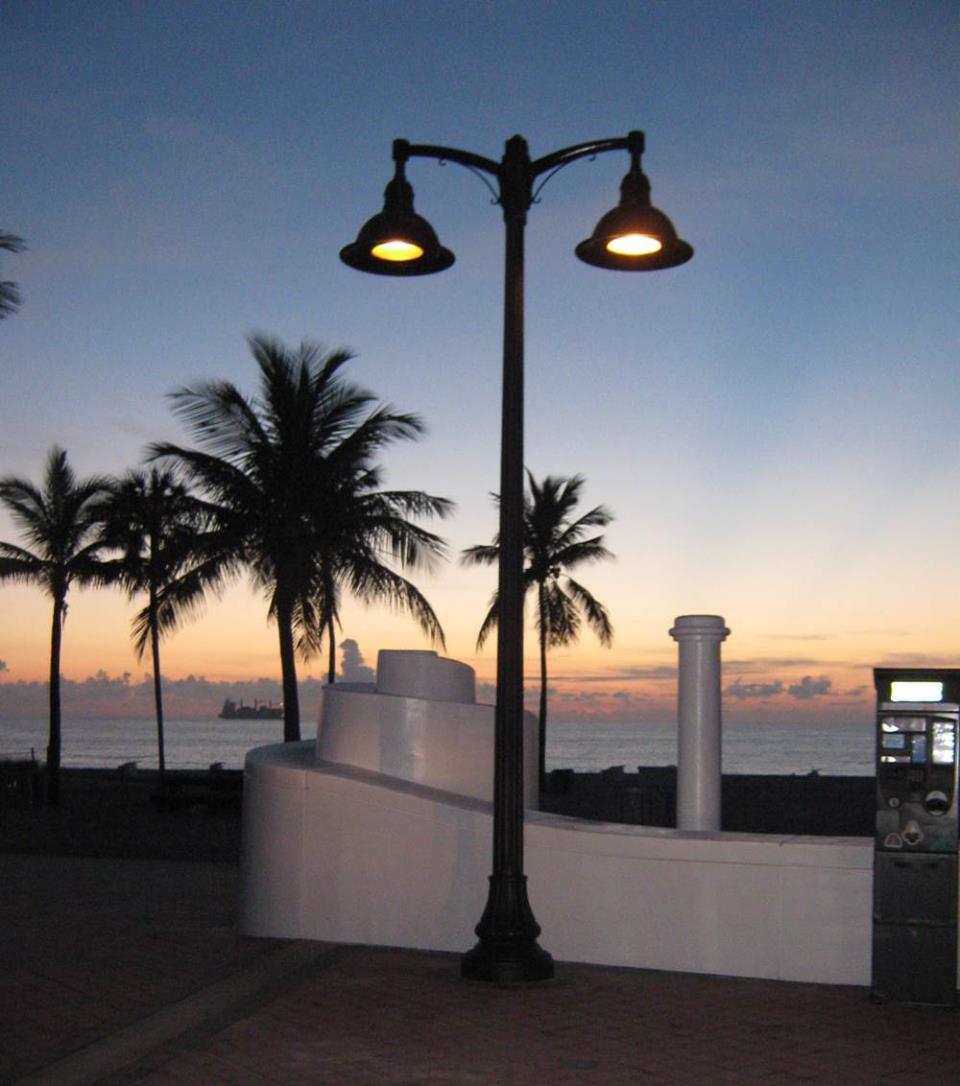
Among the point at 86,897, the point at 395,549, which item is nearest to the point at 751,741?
the point at 395,549

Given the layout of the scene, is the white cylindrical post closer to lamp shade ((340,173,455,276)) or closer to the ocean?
lamp shade ((340,173,455,276))

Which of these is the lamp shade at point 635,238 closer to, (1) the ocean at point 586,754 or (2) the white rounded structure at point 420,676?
(2) the white rounded structure at point 420,676

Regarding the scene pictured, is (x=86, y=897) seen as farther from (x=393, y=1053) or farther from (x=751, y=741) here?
(x=751, y=741)

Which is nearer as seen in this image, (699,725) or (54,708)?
(699,725)

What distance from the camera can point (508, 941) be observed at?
789cm

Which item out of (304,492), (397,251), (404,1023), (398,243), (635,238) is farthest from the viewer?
(304,492)

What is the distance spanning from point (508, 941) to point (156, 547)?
92.6ft

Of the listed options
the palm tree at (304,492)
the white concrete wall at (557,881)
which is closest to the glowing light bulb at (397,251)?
the white concrete wall at (557,881)

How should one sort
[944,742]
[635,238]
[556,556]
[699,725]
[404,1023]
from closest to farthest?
[404,1023] < [944,742] < [635,238] < [699,725] < [556,556]

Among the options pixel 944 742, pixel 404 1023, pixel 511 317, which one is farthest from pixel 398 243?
pixel 404 1023

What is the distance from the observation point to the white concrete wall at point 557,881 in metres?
8.02

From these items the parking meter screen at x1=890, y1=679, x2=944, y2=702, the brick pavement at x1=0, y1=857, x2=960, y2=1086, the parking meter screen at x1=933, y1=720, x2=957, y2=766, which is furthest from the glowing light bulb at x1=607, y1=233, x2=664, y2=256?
the brick pavement at x1=0, y1=857, x2=960, y2=1086

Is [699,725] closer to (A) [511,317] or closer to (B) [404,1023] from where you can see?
(A) [511,317]

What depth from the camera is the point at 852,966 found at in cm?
796
